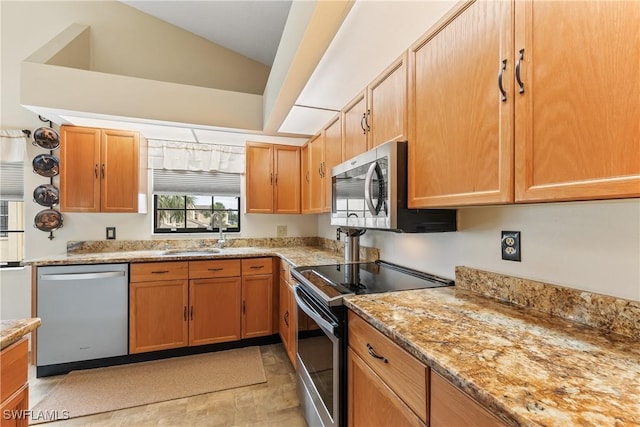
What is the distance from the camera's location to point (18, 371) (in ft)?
2.97

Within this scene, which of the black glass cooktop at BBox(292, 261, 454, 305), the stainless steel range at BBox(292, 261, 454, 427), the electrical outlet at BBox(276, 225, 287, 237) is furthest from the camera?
the electrical outlet at BBox(276, 225, 287, 237)

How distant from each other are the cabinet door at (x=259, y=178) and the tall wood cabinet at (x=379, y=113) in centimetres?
131

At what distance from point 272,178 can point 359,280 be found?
6.16 feet

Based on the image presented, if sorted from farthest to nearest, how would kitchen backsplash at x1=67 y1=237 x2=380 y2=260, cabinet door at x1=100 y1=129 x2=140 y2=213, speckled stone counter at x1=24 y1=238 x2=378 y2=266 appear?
kitchen backsplash at x1=67 y1=237 x2=380 y2=260 < cabinet door at x1=100 y1=129 x2=140 y2=213 < speckled stone counter at x1=24 y1=238 x2=378 y2=266

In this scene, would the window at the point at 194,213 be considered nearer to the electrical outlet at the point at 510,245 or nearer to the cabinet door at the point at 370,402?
the cabinet door at the point at 370,402

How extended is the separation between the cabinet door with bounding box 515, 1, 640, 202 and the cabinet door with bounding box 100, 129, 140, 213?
3110mm

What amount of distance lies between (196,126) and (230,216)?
45.1 inches

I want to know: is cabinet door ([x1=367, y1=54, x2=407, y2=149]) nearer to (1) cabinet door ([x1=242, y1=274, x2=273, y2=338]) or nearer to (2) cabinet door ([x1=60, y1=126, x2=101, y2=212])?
→ (1) cabinet door ([x1=242, y1=274, x2=273, y2=338])

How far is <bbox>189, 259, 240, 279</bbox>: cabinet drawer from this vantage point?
2.56 m

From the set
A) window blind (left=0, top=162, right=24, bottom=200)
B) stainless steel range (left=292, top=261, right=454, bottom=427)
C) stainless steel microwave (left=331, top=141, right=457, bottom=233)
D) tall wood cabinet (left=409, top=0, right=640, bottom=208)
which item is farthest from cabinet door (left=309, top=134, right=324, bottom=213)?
window blind (left=0, top=162, right=24, bottom=200)

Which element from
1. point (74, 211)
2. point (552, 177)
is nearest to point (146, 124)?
point (74, 211)

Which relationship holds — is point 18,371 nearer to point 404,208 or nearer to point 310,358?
point 310,358

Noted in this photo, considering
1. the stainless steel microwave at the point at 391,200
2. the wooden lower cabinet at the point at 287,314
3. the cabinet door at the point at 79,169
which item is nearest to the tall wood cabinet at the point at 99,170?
the cabinet door at the point at 79,169

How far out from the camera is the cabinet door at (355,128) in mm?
1759
